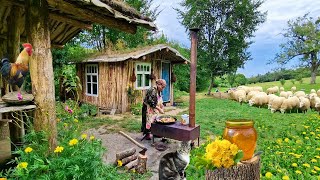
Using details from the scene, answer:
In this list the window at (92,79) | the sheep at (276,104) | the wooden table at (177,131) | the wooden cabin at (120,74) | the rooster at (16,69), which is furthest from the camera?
the window at (92,79)

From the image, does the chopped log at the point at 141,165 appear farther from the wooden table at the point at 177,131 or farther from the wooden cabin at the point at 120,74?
the wooden cabin at the point at 120,74

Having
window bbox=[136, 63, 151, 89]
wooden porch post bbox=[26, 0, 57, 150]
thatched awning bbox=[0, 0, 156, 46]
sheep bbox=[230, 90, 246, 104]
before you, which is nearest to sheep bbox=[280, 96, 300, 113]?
sheep bbox=[230, 90, 246, 104]

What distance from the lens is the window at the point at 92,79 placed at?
42.1 ft

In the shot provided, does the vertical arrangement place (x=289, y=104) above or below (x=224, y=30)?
below

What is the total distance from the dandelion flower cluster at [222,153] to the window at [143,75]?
1059 cm

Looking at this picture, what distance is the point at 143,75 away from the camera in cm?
1280

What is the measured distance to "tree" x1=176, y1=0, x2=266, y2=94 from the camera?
2034 cm

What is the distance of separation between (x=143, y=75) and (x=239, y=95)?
7.49 m

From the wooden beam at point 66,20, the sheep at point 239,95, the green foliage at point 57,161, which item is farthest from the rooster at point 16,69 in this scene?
the sheep at point 239,95

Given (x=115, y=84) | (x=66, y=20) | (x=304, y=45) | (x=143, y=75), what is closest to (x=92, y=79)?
(x=115, y=84)

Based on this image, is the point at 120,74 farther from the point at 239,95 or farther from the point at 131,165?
the point at 239,95

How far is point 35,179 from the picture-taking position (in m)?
2.52

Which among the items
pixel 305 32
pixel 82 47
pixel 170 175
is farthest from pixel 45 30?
pixel 305 32

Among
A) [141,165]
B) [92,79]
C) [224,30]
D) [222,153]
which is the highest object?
[224,30]
